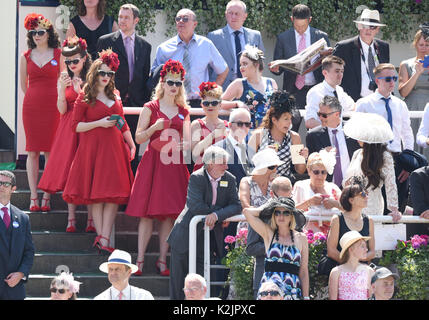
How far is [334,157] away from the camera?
11.1 m

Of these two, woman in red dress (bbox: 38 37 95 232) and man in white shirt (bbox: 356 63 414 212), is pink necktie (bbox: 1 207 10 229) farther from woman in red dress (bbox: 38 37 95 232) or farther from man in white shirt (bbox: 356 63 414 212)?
man in white shirt (bbox: 356 63 414 212)

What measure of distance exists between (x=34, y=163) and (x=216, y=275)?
278 centimetres

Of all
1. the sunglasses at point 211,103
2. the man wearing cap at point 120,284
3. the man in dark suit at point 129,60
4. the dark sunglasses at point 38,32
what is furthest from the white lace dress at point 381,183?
the dark sunglasses at point 38,32

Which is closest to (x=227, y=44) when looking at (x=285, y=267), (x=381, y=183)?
(x=381, y=183)

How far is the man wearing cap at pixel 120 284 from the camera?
9.30 meters

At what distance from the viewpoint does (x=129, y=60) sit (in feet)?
41.8

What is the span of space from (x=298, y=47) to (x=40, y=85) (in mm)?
3130

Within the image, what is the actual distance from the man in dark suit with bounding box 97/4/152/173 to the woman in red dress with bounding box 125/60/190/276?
1173 millimetres

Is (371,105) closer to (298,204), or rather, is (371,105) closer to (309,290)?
(298,204)

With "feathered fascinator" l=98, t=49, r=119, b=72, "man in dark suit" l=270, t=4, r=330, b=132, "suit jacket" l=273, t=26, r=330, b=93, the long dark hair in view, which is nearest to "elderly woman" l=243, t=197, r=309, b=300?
the long dark hair

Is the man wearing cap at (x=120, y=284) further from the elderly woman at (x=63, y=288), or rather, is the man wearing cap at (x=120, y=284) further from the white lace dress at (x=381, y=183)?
the white lace dress at (x=381, y=183)

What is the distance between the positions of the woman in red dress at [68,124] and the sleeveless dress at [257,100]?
1700 mm

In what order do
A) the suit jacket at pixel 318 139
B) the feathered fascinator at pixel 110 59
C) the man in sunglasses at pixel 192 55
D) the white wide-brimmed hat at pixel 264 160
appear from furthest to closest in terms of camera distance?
1. the man in sunglasses at pixel 192 55
2. the suit jacket at pixel 318 139
3. the feathered fascinator at pixel 110 59
4. the white wide-brimmed hat at pixel 264 160

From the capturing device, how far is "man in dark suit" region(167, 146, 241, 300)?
1036 cm
